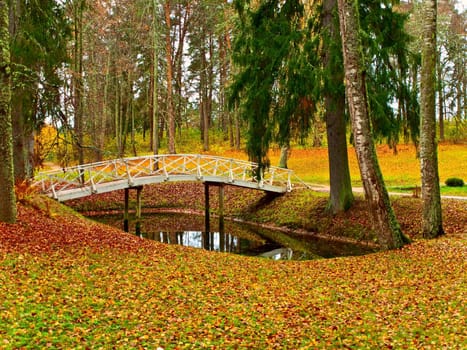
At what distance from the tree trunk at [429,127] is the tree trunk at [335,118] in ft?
8.40

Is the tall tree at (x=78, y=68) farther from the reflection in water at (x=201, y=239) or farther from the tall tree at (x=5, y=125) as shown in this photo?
the reflection in water at (x=201, y=239)

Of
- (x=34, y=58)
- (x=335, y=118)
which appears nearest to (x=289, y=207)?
(x=335, y=118)

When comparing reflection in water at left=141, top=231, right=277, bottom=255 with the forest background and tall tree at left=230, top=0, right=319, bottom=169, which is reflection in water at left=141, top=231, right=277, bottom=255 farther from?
the forest background

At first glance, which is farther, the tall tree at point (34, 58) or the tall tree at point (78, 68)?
the tall tree at point (78, 68)

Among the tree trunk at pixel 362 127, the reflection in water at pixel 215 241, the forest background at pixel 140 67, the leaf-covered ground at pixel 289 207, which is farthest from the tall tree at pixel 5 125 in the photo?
the leaf-covered ground at pixel 289 207

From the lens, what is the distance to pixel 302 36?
13.6 m

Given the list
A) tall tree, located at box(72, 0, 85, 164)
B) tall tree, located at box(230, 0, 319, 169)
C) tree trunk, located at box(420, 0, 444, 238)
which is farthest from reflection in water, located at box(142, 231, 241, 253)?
tree trunk, located at box(420, 0, 444, 238)

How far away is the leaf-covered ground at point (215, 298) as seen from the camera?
4.78 meters

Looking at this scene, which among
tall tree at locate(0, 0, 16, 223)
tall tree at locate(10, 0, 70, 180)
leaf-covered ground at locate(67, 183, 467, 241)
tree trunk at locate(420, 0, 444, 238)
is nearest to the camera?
tall tree at locate(0, 0, 16, 223)

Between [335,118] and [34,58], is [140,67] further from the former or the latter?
[34,58]

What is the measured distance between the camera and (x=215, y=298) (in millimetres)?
6352

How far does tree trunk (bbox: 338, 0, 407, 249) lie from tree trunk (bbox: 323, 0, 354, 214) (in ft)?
9.64

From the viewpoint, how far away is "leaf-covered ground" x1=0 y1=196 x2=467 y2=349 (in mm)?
4781

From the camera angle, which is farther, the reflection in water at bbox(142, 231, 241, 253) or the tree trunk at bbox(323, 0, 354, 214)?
the reflection in water at bbox(142, 231, 241, 253)
